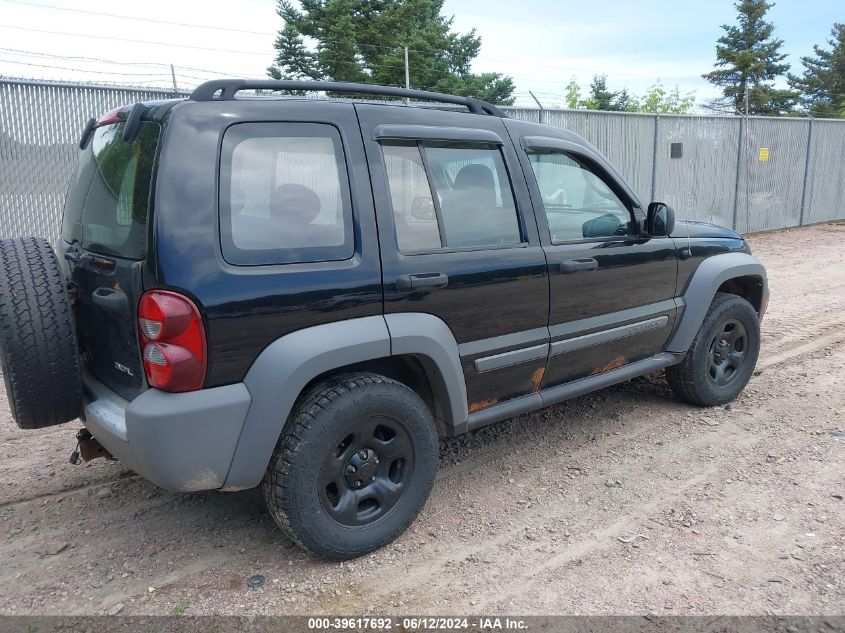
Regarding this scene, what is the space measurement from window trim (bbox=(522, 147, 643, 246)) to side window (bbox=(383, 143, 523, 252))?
199mm

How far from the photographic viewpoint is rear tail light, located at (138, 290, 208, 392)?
99.1 inches

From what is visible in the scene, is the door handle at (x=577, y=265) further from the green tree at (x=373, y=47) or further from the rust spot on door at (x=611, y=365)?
the green tree at (x=373, y=47)

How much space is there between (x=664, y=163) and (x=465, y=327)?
11910mm

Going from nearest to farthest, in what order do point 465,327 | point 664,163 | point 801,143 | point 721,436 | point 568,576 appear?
point 568,576 < point 465,327 < point 721,436 < point 664,163 < point 801,143

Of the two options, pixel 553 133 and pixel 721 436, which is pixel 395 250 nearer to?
pixel 553 133

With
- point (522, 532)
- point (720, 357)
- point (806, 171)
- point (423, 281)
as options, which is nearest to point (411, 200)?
point (423, 281)

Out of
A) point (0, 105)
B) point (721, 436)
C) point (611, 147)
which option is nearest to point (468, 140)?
point (721, 436)

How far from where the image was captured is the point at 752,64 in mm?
46031

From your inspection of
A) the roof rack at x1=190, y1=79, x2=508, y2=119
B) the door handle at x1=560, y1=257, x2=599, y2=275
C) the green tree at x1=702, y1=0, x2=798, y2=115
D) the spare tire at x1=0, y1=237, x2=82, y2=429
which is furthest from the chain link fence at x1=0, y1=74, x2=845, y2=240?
the green tree at x1=702, y1=0, x2=798, y2=115

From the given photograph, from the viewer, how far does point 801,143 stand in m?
16.6

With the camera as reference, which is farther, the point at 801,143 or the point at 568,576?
the point at 801,143

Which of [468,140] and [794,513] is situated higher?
[468,140]

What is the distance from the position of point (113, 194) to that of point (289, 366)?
1.11 m

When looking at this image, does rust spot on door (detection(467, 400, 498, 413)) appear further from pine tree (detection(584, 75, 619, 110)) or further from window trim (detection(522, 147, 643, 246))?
pine tree (detection(584, 75, 619, 110))
